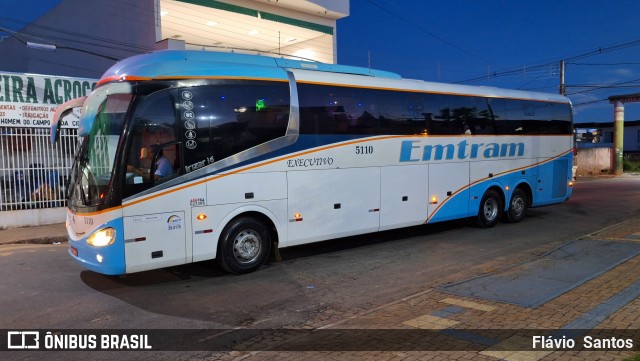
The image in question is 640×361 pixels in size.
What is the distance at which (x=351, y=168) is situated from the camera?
9438mm

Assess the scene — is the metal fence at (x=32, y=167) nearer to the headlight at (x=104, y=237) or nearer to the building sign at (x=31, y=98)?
the building sign at (x=31, y=98)

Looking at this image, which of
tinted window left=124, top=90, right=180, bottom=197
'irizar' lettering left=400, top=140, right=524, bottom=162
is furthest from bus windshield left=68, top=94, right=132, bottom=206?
'irizar' lettering left=400, top=140, right=524, bottom=162

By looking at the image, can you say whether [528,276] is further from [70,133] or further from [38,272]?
[70,133]

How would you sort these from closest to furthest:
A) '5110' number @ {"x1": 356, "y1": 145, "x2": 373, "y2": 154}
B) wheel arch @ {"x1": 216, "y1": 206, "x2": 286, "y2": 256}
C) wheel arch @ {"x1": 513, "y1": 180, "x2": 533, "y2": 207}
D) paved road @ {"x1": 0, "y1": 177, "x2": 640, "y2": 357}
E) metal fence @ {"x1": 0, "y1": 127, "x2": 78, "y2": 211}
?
→ paved road @ {"x1": 0, "y1": 177, "x2": 640, "y2": 357}, wheel arch @ {"x1": 216, "y1": 206, "x2": 286, "y2": 256}, '5110' number @ {"x1": 356, "y1": 145, "x2": 373, "y2": 154}, metal fence @ {"x1": 0, "y1": 127, "x2": 78, "y2": 211}, wheel arch @ {"x1": 513, "y1": 180, "x2": 533, "y2": 207}

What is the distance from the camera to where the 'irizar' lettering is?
34.6 feet

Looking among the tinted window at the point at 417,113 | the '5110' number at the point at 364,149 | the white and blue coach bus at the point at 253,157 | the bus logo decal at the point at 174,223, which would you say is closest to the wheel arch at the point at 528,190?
the tinted window at the point at 417,113

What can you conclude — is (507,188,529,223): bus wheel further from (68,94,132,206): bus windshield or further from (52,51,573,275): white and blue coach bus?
(68,94,132,206): bus windshield

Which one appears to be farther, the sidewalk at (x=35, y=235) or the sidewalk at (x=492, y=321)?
the sidewalk at (x=35, y=235)

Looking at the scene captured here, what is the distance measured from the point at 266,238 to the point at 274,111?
2169 millimetres

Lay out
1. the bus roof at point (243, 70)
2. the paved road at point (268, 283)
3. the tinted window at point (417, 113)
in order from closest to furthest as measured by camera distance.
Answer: the paved road at point (268, 283)
the bus roof at point (243, 70)
the tinted window at point (417, 113)

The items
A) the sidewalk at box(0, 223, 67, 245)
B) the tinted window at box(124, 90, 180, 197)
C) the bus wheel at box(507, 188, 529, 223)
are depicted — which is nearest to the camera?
the tinted window at box(124, 90, 180, 197)

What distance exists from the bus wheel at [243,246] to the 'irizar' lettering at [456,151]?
3.77 meters

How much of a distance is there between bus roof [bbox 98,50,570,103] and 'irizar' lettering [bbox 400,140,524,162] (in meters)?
1.26

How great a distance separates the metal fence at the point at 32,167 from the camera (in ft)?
44.0
